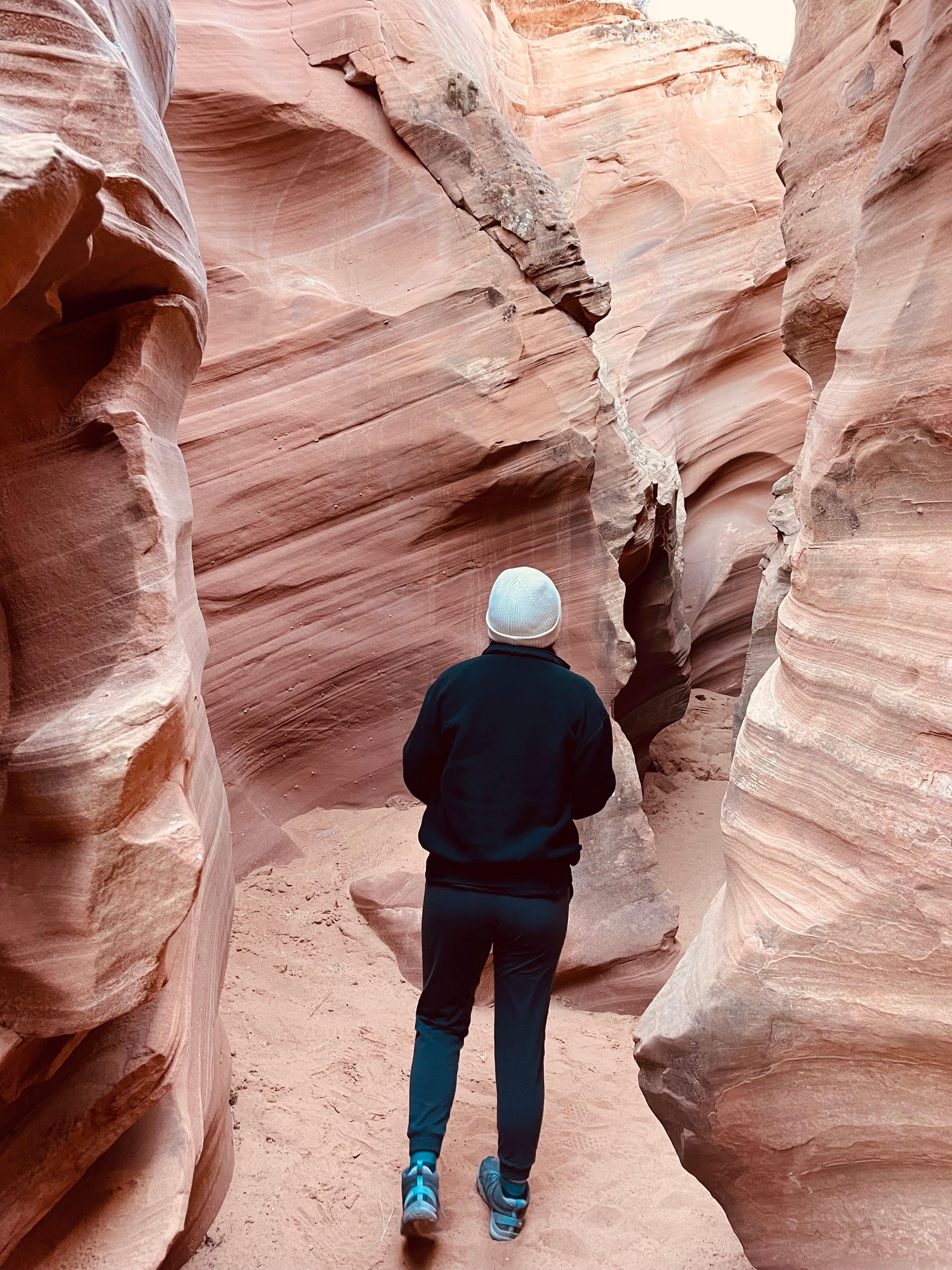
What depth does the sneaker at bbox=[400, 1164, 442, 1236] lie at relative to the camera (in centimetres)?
272

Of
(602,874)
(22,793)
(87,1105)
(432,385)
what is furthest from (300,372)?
(87,1105)

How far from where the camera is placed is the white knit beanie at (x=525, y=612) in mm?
2812

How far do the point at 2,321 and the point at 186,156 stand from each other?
3.45 m

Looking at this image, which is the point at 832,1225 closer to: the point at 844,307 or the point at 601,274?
the point at 844,307

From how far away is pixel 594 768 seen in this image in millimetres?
2812

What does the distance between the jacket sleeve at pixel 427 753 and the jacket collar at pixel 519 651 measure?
0.60ft

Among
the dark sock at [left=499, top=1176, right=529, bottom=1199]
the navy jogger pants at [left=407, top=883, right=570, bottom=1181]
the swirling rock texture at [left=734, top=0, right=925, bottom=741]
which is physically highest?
the swirling rock texture at [left=734, top=0, right=925, bottom=741]

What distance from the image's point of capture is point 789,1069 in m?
2.47

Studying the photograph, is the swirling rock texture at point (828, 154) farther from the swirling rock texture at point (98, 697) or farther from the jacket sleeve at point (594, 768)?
the swirling rock texture at point (98, 697)

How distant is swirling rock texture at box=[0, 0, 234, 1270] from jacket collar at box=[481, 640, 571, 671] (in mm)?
832

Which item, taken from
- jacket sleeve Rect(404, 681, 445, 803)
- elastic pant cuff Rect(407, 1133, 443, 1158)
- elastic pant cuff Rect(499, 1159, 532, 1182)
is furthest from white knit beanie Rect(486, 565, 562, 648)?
elastic pant cuff Rect(499, 1159, 532, 1182)

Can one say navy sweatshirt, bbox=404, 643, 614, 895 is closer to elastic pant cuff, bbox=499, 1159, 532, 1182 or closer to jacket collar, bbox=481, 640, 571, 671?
jacket collar, bbox=481, 640, 571, 671

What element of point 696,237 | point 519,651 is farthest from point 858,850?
point 696,237

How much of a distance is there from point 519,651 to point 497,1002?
39.9 inches
